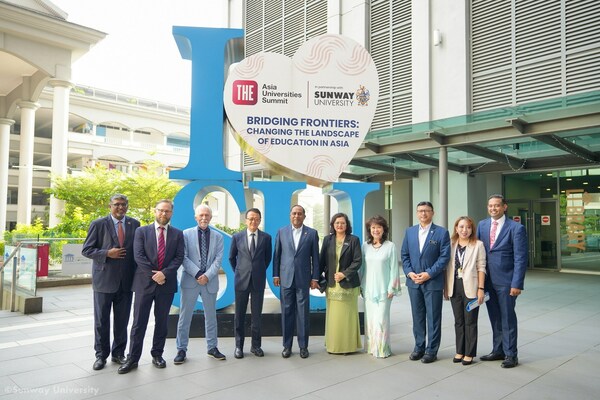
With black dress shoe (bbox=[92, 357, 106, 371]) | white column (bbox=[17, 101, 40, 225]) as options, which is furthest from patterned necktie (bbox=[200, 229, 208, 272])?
white column (bbox=[17, 101, 40, 225])

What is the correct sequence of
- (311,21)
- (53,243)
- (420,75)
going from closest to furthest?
(53,243)
(420,75)
(311,21)

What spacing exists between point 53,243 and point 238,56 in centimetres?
760

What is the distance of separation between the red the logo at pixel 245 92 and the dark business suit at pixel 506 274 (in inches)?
136

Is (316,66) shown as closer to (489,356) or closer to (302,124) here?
(302,124)

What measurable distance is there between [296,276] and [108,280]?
2049mm

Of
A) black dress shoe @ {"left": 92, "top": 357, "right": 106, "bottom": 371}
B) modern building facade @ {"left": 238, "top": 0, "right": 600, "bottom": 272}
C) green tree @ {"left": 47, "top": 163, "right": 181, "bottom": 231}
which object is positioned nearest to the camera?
black dress shoe @ {"left": 92, "top": 357, "right": 106, "bottom": 371}

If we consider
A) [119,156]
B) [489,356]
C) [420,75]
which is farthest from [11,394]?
[119,156]

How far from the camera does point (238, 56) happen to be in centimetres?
693

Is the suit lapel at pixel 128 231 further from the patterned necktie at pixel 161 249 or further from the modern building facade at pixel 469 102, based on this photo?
the modern building facade at pixel 469 102

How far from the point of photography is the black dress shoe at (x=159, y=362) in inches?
175

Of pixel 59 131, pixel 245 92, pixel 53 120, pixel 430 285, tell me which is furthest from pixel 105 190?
pixel 430 285

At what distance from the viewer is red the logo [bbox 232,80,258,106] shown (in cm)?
570

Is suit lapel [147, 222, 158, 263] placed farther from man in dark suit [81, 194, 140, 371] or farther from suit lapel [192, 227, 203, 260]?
suit lapel [192, 227, 203, 260]

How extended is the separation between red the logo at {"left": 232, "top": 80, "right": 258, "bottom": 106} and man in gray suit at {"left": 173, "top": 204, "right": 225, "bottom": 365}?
1667 millimetres
